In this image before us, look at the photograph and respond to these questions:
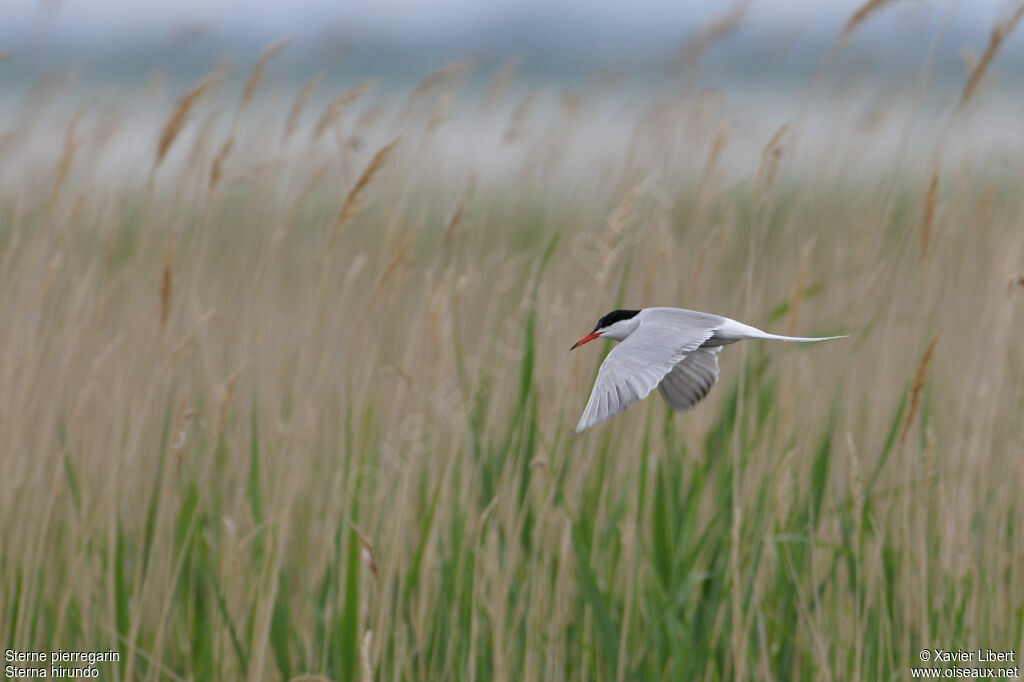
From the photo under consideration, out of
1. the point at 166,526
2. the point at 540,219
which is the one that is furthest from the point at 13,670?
the point at 540,219

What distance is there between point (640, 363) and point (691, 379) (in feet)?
1.37

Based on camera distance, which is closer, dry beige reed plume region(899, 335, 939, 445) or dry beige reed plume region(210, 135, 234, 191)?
dry beige reed plume region(899, 335, 939, 445)

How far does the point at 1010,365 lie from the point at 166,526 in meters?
2.26

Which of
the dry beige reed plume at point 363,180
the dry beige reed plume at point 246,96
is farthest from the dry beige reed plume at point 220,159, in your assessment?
the dry beige reed plume at point 363,180

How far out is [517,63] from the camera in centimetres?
394

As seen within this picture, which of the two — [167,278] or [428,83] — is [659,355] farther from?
[428,83]

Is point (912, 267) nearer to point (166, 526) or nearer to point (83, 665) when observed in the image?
point (166, 526)

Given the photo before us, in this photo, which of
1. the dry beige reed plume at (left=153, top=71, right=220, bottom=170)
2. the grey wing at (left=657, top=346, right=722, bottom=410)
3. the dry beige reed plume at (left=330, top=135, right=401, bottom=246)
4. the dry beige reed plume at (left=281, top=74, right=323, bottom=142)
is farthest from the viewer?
the dry beige reed plume at (left=281, top=74, right=323, bottom=142)

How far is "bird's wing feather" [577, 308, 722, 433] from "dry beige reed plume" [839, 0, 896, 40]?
98 centimetres

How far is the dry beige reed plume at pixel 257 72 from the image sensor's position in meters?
2.46

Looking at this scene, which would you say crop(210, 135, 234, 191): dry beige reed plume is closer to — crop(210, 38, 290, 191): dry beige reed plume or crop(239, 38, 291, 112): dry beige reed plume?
crop(210, 38, 290, 191): dry beige reed plume

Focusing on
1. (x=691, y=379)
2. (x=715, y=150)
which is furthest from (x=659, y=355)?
(x=715, y=150)

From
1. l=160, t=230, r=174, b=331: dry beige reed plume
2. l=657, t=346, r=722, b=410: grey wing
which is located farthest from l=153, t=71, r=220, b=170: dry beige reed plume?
l=657, t=346, r=722, b=410: grey wing

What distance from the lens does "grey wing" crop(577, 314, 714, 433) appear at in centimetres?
134
